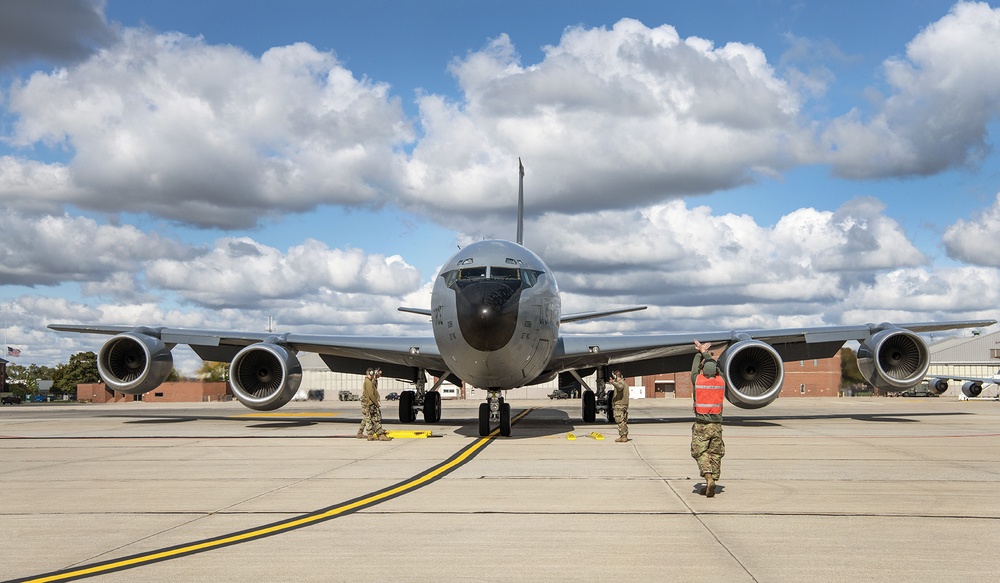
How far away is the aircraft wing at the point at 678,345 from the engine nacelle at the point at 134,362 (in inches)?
426

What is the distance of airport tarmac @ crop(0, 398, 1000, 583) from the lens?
568cm

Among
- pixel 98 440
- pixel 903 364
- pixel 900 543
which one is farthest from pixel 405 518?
pixel 903 364

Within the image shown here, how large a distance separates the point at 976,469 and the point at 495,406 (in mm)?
8957

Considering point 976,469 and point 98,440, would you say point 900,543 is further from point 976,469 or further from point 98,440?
point 98,440

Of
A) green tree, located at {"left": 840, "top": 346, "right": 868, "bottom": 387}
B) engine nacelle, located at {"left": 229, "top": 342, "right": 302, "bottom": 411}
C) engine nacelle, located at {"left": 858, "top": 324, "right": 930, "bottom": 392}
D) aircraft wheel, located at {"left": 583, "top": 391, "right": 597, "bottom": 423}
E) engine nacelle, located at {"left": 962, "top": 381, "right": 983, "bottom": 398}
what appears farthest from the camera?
green tree, located at {"left": 840, "top": 346, "right": 868, "bottom": 387}

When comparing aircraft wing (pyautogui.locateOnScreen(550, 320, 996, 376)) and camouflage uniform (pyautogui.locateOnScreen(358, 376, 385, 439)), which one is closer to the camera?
camouflage uniform (pyautogui.locateOnScreen(358, 376, 385, 439))

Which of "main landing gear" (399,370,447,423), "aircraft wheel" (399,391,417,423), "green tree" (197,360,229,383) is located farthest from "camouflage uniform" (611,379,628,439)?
"green tree" (197,360,229,383)

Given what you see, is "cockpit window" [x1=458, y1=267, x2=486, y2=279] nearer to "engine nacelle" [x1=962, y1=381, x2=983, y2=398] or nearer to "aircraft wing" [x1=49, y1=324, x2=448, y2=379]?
"aircraft wing" [x1=49, y1=324, x2=448, y2=379]

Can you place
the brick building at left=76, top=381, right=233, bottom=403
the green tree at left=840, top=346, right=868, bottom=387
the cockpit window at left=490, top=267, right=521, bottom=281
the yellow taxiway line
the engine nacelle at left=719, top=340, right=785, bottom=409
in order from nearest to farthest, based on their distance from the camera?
the yellow taxiway line < the cockpit window at left=490, top=267, right=521, bottom=281 < the engine nacelle at left=719, top=340, right=785, bottom=409 < the green tree at left=840, top=346, right=868, bottom=387 < the brick building at left=76, top=381, right=233, bottom=403

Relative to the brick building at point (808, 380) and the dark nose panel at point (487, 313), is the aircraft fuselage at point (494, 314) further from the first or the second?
the brick building at point (808, 380)

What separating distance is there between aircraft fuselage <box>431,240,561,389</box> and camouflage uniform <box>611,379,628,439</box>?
1662 millimetres

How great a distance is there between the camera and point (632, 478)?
34.6ft

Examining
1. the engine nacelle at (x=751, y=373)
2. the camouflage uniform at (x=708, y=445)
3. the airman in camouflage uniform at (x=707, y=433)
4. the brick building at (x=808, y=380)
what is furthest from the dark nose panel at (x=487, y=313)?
the brick building at (x=808, y=380)

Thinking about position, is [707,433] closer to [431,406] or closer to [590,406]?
[590,406]
